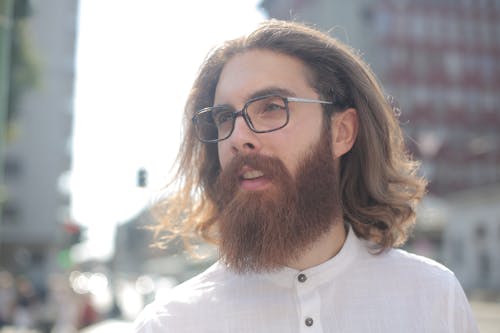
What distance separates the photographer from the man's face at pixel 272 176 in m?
2.51

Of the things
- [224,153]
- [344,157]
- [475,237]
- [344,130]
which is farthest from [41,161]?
[224,153]

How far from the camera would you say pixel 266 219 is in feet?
8.24

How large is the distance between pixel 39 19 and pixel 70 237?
3641cm

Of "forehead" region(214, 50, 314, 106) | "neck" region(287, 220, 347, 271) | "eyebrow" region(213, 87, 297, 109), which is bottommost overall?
"neck" region(287, 220, 347, 271)

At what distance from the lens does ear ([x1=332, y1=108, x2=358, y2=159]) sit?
2.88 m

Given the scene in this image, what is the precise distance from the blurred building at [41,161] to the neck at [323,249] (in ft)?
157

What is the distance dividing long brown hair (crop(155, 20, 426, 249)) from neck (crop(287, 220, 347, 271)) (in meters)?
0.20

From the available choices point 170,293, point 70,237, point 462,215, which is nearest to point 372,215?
point 170,293

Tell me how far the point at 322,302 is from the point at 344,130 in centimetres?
87

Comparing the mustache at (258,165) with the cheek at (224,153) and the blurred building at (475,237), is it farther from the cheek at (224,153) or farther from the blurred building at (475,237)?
the blurred building at (475,237)

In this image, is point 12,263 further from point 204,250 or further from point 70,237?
point 204,250

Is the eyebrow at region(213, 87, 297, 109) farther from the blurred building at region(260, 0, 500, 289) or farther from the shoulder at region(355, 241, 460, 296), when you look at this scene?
the blurred building at region(260, 0, 500, 289)

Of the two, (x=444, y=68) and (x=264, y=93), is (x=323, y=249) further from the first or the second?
(x=444, y=68)

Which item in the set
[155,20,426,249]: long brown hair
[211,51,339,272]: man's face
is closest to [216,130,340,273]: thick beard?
[211,51,339,272]: man's face
